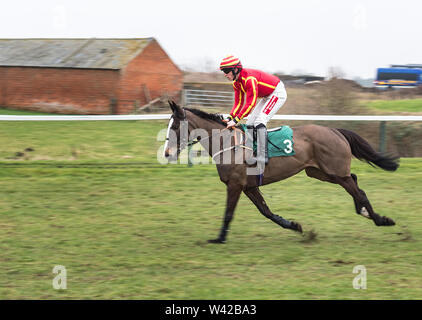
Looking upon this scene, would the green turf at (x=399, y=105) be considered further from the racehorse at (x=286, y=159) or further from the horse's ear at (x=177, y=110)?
the horse's ear at (x=177, y=110)

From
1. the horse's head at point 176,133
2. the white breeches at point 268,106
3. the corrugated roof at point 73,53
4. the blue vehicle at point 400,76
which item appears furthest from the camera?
the blue vehicle at point 400,76

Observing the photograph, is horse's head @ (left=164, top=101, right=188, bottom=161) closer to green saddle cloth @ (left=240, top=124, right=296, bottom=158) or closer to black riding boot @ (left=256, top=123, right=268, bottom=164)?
green saddle cloth @ (left=240, top=124, right=296, bottom=158)

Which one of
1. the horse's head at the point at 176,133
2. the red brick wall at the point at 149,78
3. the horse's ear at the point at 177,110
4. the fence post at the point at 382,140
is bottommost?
the red brick wall at the point at 149,78

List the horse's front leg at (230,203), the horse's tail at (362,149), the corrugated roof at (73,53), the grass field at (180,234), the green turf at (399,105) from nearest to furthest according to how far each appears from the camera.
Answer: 1. the grass field at (180,234)
2. the horse's front leg at (230,203)
3. the horse's tail at (362,149)
4. the green turf at (399,105)
5. the corrugated roof at (73,53)

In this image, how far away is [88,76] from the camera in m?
23.0

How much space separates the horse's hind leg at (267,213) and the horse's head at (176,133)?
3.05ft

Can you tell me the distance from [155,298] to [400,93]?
23244mm

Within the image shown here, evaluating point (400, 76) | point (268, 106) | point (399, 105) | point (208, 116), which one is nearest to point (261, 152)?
point (268, 106)

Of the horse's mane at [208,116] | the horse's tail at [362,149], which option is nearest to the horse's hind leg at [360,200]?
the horse's tail at [362,149]

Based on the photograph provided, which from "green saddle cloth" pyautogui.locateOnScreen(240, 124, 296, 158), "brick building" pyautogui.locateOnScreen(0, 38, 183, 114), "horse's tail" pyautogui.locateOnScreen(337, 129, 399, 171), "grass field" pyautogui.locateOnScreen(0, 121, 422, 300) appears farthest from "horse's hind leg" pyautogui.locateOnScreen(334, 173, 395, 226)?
"brick building" pyautogui.locateOnScreen(0, 38, 183, 114)

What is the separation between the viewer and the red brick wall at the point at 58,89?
898 inches

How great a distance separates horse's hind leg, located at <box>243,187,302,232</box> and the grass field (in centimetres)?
20

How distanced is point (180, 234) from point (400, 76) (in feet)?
96.2
